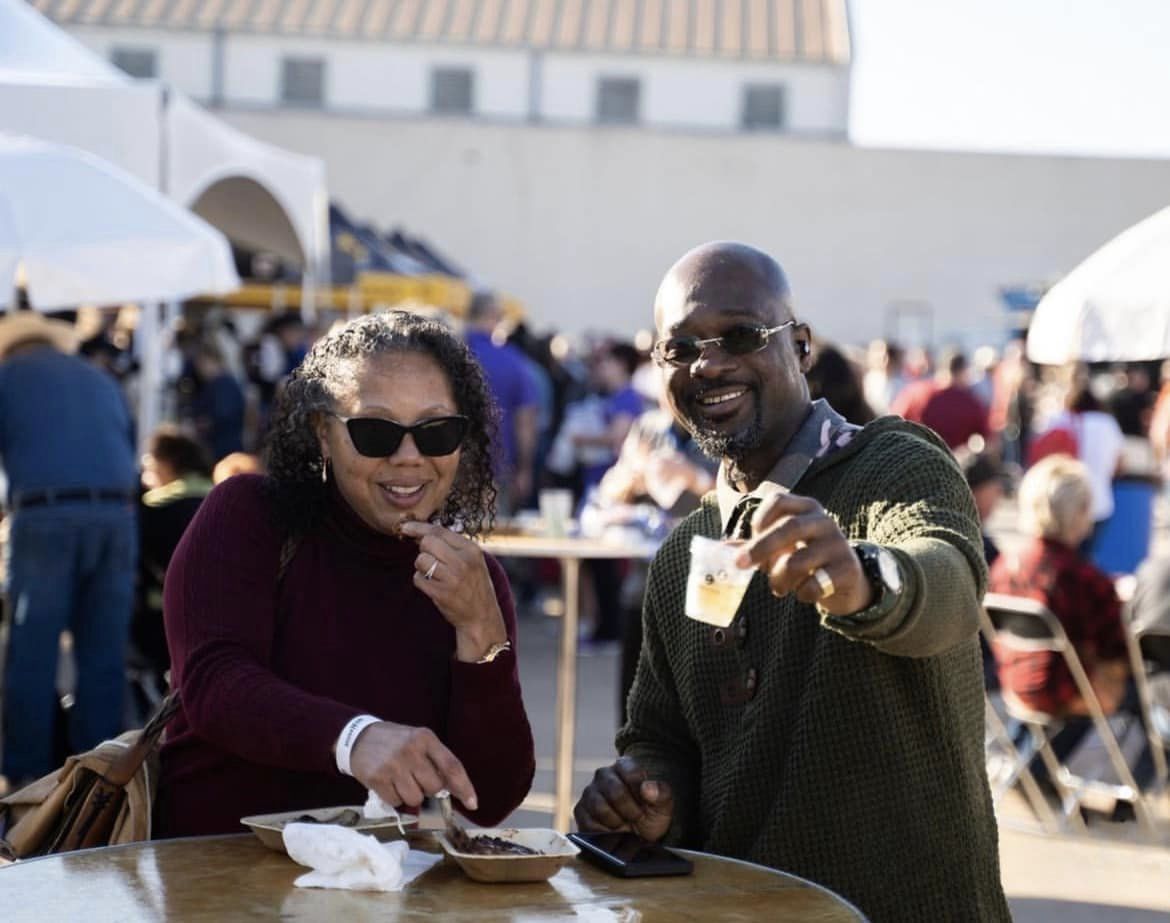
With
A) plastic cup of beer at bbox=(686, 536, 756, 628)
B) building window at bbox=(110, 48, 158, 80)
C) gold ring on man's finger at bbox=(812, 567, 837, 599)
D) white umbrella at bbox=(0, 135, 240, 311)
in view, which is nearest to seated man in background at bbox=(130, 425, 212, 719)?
white umbrella at bbox=(0, 135, 240, 311)

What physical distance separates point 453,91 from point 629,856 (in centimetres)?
4187

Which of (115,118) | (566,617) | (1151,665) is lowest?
(1151,665)

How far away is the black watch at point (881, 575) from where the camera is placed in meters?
2.27

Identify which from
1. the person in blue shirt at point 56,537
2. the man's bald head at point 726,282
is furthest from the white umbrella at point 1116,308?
the person in blue shirt at point 56,537

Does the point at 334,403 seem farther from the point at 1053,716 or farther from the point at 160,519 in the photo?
the point at 160,519

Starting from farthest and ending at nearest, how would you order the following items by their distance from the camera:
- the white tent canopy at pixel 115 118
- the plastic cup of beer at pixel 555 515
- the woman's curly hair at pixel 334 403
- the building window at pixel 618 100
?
the building window at pixel 618 100 < the white tent canopy at pixel 115 118 < the plastic cup of beer at pixel 555 515 < the woman's curly hair at pixel 334 403

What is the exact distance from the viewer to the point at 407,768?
100 inches

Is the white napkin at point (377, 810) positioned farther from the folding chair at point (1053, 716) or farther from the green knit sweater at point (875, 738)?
the folding chair at point (1053, 716)

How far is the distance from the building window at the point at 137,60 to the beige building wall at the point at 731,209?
7112 millimetres

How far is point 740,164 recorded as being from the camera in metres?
36.5

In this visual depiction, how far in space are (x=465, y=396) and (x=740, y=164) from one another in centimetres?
3418

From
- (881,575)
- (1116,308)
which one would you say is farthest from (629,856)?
(1116,308)

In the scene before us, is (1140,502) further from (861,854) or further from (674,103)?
(674,103)

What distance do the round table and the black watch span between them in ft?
1.42
